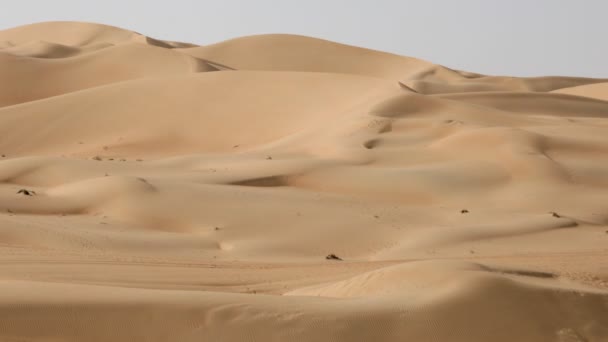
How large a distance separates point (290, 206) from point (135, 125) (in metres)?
15.0

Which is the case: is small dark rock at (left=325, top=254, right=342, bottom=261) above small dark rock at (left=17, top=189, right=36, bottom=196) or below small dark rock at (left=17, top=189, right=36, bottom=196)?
above

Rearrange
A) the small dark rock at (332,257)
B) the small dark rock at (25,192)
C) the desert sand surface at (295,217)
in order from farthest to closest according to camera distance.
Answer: the small dark rock at (25,192), the small dark rock at (332,257), the desert sand surface at (295,217)

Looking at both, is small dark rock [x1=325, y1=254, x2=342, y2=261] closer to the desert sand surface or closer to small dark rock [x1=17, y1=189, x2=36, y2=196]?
the desert sand surface

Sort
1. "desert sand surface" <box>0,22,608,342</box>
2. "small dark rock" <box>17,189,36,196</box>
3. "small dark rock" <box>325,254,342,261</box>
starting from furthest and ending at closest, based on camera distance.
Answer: "small dark rock" <box>17,189,36,196</box> → "small dark rock" <box>325,254,342,261</box> → "desert sand surface" <box>0,22,608,342</box>

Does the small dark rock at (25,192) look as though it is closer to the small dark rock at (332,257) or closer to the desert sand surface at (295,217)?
the desert sand surface at (295,217)

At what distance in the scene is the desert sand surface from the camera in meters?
7.37

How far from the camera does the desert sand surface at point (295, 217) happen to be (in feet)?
24.2

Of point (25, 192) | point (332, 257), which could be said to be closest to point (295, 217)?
point (332, 257)

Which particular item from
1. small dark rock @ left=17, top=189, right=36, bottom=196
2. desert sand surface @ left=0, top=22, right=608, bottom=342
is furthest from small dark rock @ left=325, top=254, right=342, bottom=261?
small dark rock @ left=17, top=189, right=36, bottom=196

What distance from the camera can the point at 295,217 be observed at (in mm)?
15414

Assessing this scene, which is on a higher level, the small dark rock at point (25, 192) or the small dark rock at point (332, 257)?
the small dark rock at point (332, 257)

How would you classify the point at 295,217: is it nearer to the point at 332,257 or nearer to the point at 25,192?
the point at 332,257

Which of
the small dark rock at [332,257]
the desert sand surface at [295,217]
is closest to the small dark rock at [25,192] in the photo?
the desert sand surface at [295,217]

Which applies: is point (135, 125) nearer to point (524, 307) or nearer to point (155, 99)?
point (155, 99)
